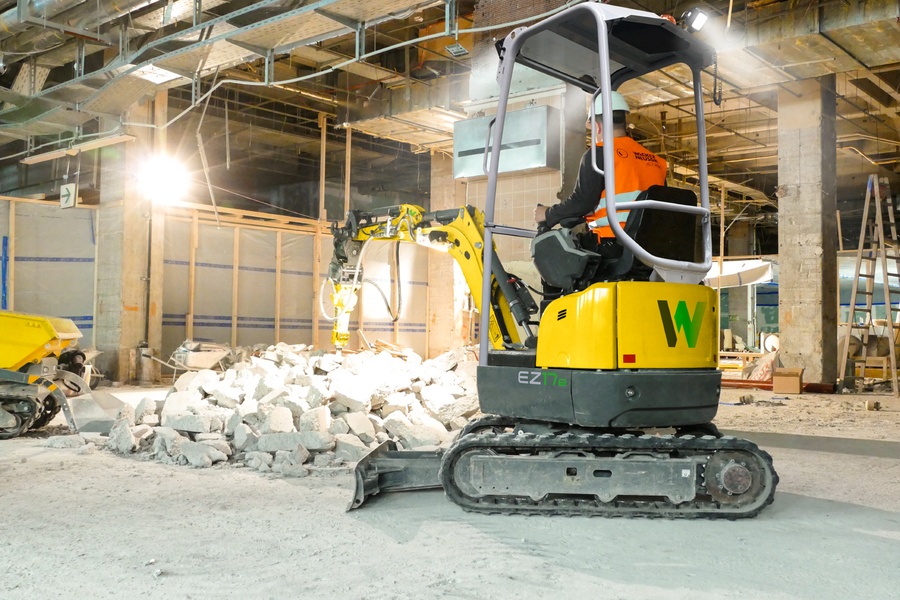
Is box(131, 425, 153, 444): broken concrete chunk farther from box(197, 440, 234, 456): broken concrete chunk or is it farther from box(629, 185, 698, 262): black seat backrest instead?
box(629, 185, 698, 262): black seat backrest

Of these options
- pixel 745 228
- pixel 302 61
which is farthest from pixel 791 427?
pixel 745 228

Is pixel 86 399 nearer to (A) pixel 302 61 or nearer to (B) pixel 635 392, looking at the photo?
(B) pixel 635 392

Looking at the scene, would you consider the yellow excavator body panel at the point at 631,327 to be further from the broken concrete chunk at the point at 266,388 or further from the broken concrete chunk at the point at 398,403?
the broken concrete chunk at the point at 266,388

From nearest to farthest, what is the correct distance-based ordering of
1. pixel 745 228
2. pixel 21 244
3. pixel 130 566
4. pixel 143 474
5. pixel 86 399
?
pixel 130 566 → pixel 143 474 → pixel 86 399 → pixel 21 244 → pixel 745 228

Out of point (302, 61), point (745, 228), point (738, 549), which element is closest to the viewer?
point (738, 549)

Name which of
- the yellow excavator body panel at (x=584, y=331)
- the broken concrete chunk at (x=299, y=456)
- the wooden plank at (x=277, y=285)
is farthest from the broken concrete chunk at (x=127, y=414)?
the wooden plank at (x=277, y=285)

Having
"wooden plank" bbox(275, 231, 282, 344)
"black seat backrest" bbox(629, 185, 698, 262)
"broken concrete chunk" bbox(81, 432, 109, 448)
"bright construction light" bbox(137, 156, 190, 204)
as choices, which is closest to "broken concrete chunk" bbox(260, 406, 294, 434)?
"broken concrete chunk" bbox(81, 432, 109, 448)

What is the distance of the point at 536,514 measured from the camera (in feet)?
14.7

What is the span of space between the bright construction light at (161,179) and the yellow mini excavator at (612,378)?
980 cm

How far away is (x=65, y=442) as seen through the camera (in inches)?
283

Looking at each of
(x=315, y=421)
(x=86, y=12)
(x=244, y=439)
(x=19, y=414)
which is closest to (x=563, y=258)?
(x=315, y=421)

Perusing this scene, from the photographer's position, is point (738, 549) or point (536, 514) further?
point (536, 514)

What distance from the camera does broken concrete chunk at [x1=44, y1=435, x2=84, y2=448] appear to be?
23.4ft

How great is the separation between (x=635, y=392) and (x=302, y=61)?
11.8m
